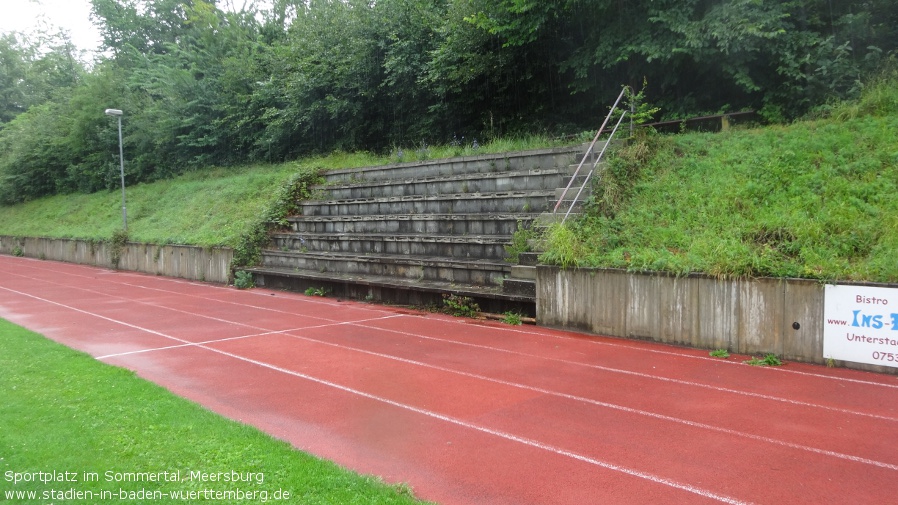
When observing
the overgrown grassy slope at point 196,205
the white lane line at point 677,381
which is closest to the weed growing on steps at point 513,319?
the white lane line at point 677,381

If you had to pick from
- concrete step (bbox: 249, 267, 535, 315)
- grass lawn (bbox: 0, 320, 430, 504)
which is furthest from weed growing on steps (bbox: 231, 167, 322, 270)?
grass lawn (bbox: 0, 320, 430, 504)

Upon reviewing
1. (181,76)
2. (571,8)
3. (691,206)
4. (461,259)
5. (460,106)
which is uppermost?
(181,76)

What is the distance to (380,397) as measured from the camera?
21.7 feet

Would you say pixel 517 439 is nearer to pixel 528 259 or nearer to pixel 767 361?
pixel 767 361

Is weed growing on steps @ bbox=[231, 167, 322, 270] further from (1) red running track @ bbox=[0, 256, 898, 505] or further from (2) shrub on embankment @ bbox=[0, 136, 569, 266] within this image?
(1) red running track @ bbox=[0, 256, 898, 505]

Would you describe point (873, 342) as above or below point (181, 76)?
below

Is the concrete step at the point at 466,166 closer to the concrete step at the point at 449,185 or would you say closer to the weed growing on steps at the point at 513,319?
the concrete step at the point at 449,185

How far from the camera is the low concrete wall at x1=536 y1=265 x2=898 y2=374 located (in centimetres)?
775

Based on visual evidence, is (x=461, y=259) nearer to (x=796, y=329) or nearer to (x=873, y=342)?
(x=796, y=329)

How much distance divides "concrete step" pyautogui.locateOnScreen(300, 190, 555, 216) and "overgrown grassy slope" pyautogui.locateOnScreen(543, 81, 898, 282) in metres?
1.81

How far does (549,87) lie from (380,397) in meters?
15.3

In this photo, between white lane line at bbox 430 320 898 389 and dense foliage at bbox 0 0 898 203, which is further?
dense foliage at bbox 0 0 898 203

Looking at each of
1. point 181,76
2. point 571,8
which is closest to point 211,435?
point 571,8

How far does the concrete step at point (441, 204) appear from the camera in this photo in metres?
13.1
